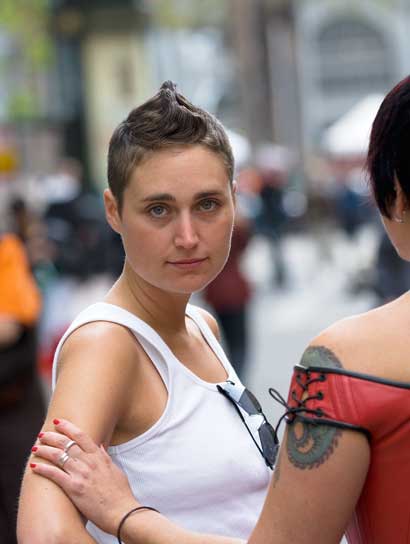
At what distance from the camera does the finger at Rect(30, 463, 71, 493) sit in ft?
6.98

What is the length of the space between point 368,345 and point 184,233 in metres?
0.61

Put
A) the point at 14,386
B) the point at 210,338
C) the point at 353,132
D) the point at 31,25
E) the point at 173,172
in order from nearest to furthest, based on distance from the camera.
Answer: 1. the point at 173,172
2. the point at 210,338
3. the point at 14,386
4. the point at 353,132
5. the point at 31,25

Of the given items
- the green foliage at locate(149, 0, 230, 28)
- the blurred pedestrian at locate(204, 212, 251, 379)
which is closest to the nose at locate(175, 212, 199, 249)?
the blurred pedestrian at locate(204, 212, 251, 379)

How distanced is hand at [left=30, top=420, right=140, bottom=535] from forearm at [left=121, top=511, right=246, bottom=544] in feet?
0.08

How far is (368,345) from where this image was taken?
5.96ft

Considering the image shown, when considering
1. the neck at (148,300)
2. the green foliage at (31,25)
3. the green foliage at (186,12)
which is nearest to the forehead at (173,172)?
the neck at (148,300)

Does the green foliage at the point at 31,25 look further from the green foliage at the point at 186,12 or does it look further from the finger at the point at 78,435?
the finger at the point at 78,435

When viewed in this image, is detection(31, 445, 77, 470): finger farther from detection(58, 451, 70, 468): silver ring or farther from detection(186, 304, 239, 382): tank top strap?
detection(186, 304, 239, 382): tank top strap

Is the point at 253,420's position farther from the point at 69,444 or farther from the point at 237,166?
the point at 237,166

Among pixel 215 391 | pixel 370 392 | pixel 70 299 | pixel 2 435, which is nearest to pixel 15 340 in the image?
pixel 2 435

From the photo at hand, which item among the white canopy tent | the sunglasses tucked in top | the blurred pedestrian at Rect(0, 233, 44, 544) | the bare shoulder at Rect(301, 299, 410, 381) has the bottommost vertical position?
the white canopy tent

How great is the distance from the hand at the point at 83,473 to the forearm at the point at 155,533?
0.03 meters

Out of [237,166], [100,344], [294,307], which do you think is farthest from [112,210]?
[294,307]

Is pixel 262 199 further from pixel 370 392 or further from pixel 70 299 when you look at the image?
pixel 370 392
